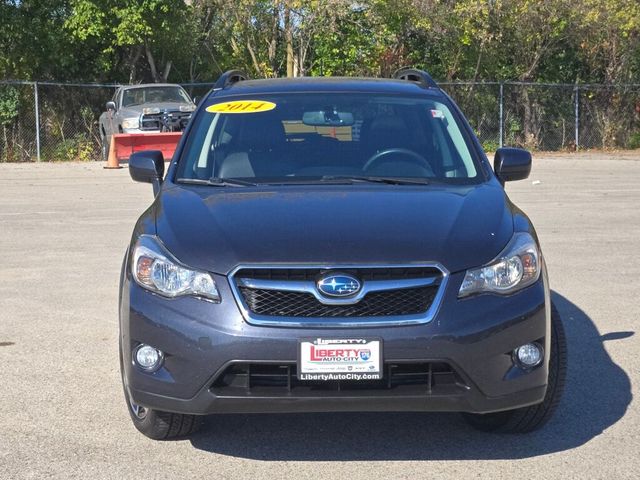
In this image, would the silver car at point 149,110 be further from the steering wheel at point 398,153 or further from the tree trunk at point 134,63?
the steering wheel at point 398,153

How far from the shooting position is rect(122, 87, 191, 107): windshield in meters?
25.2

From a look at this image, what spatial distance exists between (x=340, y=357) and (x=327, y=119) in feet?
6.95

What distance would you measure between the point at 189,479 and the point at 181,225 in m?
1.11

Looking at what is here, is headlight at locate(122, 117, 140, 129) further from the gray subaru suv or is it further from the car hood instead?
the gray subaru suv

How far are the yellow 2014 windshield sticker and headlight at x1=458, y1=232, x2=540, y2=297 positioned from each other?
1984 mm

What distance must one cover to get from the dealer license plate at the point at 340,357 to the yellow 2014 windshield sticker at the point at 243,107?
89.6 inches

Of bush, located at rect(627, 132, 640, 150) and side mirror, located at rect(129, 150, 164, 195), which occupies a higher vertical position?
side mirror, located at rect(129, 150, 164, 195)

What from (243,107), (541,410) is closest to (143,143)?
(243,107)

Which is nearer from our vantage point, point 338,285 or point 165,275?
point 338,285

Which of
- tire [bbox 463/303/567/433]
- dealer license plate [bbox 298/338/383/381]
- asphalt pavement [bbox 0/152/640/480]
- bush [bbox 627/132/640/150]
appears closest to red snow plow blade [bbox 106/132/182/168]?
asphalt pavement [bbox 0/152/640/480]

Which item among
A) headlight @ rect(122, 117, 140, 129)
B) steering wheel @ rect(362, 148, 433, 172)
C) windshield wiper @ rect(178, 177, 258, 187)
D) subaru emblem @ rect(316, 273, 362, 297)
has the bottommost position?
headlight @ rect(122, 117, 140, 129)

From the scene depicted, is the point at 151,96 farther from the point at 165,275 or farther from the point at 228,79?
the point at 165,275

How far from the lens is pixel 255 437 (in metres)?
5.23

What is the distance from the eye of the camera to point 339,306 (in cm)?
448
